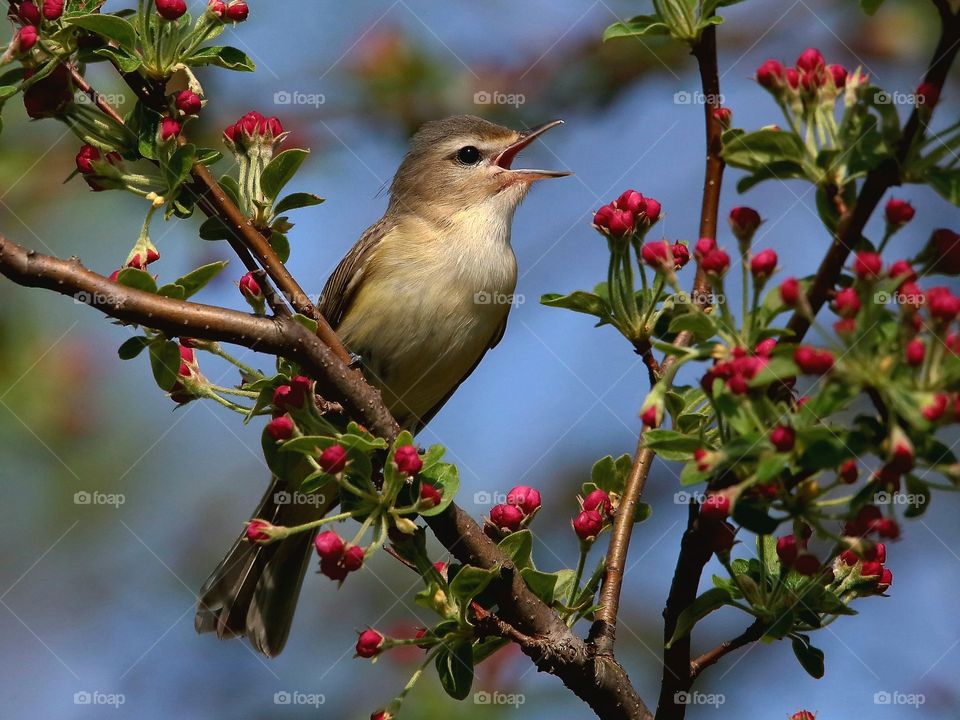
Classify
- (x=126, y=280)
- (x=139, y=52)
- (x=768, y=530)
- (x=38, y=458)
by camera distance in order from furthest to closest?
(x=38, y=458), (x=139, y=52), (x=126, y=280), (x=768, y=530)

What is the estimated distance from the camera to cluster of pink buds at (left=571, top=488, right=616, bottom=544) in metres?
2.83

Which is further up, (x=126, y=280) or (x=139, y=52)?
(x=139, y=52)

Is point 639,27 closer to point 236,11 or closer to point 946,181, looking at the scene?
point 946,181

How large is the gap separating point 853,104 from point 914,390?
1.95 ft

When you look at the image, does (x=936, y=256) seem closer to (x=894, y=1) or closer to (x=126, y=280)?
(x=126, y=280)

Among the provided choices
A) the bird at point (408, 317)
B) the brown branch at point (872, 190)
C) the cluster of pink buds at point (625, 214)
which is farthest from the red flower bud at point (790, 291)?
the bird at point (408, 317)

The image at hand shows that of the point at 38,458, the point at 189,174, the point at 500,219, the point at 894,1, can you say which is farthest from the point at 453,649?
the point at 894,1

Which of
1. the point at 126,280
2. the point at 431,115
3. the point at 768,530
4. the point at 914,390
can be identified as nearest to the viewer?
the point at 914,390

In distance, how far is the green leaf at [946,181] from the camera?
190 centimetres

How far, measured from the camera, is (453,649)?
2.68 m

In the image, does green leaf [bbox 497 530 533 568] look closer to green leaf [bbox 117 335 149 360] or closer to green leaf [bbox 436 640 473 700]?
green leaf [bbox 436 640 473 700]

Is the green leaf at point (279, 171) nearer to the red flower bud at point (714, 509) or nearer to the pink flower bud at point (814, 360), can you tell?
the red flower bud at point (714, 509)

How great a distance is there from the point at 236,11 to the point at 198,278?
73 centimetres

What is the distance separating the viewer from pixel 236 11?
9.39 feet
